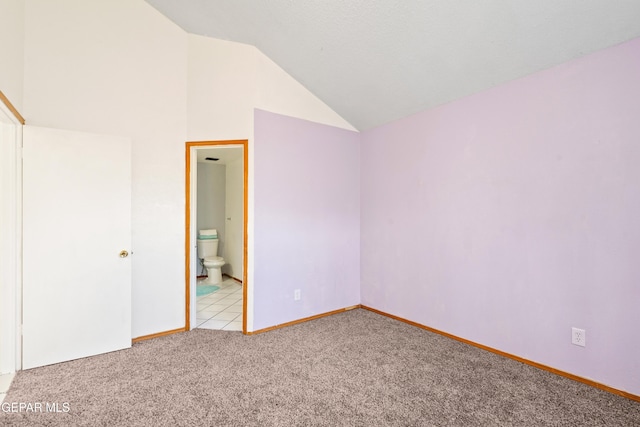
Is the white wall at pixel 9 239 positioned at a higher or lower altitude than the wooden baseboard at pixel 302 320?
higher

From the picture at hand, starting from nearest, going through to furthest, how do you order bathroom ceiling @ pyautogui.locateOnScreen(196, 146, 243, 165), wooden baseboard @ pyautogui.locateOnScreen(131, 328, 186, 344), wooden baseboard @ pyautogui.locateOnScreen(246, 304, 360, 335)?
wooden baseboard @ pyautogui.locateOnScreen(131, 328, 186, 344) < wooden baseboard @ pyautogui.locateOnScreen(246, 304, 360, 335) < bathroom ceiling @ pyautogui.locateOnScreen(196, 146, 243, 165)

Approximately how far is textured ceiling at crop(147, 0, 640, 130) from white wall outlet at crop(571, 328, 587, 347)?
77.1 inches

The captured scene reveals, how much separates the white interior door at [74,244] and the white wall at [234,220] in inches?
99.9

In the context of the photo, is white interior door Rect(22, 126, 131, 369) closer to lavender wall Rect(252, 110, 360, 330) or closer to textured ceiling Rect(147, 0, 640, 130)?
lavender wall Rect(252, 110, 360, 330)

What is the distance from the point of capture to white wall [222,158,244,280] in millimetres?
5191

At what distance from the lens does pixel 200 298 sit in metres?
4.19

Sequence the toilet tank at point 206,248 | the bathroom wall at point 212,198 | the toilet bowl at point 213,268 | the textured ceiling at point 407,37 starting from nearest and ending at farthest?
the textured ceiling at point 407,37
the toilet bowl at point 213,268
the toilet tank at point 206,248
the bathroom wall at point 212,198

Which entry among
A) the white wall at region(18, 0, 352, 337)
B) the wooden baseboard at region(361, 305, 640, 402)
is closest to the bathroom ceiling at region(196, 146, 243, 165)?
the white wall at region(18, 0, 352, 337)

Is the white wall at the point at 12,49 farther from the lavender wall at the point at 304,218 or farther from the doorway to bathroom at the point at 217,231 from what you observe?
the lavender wall at the point at 304,218

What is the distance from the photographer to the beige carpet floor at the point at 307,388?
67.4 inches

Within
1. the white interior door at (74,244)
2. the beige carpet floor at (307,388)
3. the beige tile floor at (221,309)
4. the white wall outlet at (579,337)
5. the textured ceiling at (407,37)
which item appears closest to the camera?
the beige carpet floor at (307,388)

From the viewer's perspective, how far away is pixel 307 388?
201cm

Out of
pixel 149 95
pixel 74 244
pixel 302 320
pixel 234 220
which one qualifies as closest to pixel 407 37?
pixel 149 95

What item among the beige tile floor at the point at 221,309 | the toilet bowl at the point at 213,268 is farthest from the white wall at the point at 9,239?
the toilet bowl at the point at 213,268
